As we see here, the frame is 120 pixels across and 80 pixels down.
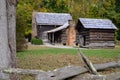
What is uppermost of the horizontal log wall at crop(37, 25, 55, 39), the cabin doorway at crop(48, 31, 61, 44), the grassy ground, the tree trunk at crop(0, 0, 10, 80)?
the tree trunk at crop(0, 0, 10, 80)

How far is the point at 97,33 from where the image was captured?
39.5 metres

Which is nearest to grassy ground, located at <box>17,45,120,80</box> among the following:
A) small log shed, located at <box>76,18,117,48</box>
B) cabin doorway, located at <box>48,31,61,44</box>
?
small log shed, located at <box>76,18,117,48</box>

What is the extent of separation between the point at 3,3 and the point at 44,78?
3102 millimetres

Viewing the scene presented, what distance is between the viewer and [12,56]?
10.7 m

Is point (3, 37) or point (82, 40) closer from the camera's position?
point (3, 37)

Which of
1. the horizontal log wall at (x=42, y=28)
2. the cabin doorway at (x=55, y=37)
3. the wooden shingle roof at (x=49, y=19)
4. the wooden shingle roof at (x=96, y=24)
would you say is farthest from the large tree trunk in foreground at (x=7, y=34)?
the horizontal log wall at (x=42, y=28)

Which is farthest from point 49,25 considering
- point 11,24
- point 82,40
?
point 11,24

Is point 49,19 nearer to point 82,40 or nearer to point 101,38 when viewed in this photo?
point 82,40

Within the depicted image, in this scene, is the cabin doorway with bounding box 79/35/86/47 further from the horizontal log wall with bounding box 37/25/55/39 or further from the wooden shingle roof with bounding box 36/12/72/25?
the horizontal log wall with bounding box 37/25/55/39

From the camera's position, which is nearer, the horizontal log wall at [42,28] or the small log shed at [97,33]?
the small log shed at [97,33]

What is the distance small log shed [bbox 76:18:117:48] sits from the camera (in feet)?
128

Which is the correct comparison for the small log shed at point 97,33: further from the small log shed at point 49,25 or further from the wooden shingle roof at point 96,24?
the small log shed at point 49,25

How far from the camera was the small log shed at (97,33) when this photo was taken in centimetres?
3912

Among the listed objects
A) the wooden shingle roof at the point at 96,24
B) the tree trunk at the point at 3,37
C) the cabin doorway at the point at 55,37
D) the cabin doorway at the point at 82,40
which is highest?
the tree trunk at the point at 3,37
